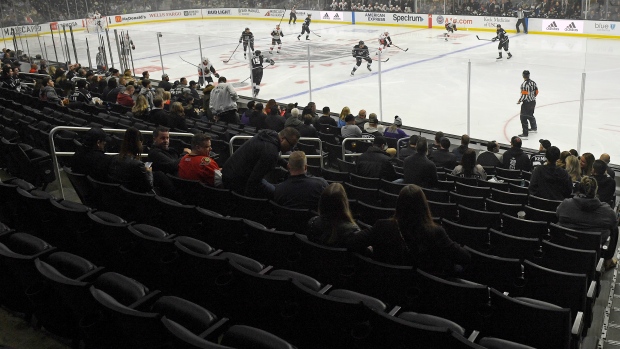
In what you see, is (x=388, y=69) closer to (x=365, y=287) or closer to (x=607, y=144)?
(x=607, y=144)

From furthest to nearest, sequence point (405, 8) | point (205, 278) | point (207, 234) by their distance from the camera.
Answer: point (405, 8) < point (207, 234) < point (205, 278)

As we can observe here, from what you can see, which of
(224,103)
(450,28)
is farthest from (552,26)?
(224,103)

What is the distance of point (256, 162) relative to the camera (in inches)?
214

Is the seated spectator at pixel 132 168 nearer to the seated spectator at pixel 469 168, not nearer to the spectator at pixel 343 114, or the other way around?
the seated spectator at pixel 469 168

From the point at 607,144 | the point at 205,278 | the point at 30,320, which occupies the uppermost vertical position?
the point at 205,278

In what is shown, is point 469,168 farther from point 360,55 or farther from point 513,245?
point 360,55

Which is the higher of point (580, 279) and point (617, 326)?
point (580, 279)

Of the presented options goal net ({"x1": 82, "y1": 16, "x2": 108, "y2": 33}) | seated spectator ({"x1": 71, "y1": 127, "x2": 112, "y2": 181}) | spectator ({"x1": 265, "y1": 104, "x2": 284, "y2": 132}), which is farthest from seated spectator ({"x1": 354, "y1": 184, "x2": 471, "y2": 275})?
goal net ({"x1": 82, "y1": 16, "x2": 108, "y2": 33})

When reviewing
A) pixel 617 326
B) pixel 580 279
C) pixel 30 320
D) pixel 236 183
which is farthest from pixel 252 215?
pixel 617 326

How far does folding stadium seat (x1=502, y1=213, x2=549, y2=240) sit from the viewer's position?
5352mm

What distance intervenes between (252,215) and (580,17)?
2319cm

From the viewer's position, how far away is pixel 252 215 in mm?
5176

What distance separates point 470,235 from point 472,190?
6.97 feet

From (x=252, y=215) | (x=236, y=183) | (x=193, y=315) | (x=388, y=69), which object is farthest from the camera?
(x=388, y=69)
